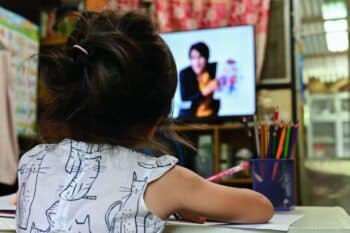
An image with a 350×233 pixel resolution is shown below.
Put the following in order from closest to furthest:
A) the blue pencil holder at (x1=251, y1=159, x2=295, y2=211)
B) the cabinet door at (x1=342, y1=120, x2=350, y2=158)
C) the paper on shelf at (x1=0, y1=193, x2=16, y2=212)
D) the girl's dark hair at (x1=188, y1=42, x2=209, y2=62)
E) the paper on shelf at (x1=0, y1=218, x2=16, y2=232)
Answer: the paper on shelf at (x1=0, y1=218, x2=16, y2=232), the paper on shelf at (x1=0, y1=193, x2=16, y2=212), the blue pencil holder at (x1=251, y1=159, x2=295, y2=211), the girl's dark hair at (x1=188, y1=42, x2=209, y2=62), the cabinet door at (x1=342, y1=120, x2=350, y2=158)

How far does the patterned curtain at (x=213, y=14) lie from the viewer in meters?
2.60

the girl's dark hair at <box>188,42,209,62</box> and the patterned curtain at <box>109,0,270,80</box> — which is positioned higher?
the patterned curtain at <box>109,0,270,80</box>

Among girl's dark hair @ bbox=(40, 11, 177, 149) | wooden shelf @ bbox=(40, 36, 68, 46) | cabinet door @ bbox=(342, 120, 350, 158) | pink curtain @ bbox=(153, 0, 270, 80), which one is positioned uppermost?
pink curtain @ bbox=(153, 0, 270, 80)

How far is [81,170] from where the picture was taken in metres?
0.69

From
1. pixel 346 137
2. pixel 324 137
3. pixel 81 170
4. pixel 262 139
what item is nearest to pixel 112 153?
pixel 81 170

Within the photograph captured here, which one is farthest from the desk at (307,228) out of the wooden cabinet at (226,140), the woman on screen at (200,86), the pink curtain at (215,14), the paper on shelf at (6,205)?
the pink curtain at (215,14)

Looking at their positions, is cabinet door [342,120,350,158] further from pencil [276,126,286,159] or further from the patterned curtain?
pencil [276,126,286,159]

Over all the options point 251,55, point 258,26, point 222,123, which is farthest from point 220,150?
point 258,26

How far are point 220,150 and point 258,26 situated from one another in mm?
698

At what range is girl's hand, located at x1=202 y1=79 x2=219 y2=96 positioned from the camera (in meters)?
2.51

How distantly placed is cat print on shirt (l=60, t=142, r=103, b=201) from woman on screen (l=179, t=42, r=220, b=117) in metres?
1.83

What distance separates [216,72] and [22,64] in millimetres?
1036

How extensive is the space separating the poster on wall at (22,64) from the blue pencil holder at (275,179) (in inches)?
68.6

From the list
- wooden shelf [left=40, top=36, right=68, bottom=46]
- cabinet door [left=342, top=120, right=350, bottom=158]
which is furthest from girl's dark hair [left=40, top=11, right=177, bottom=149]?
cabinet door [left=342, top=120, right=350, bottom=158]
